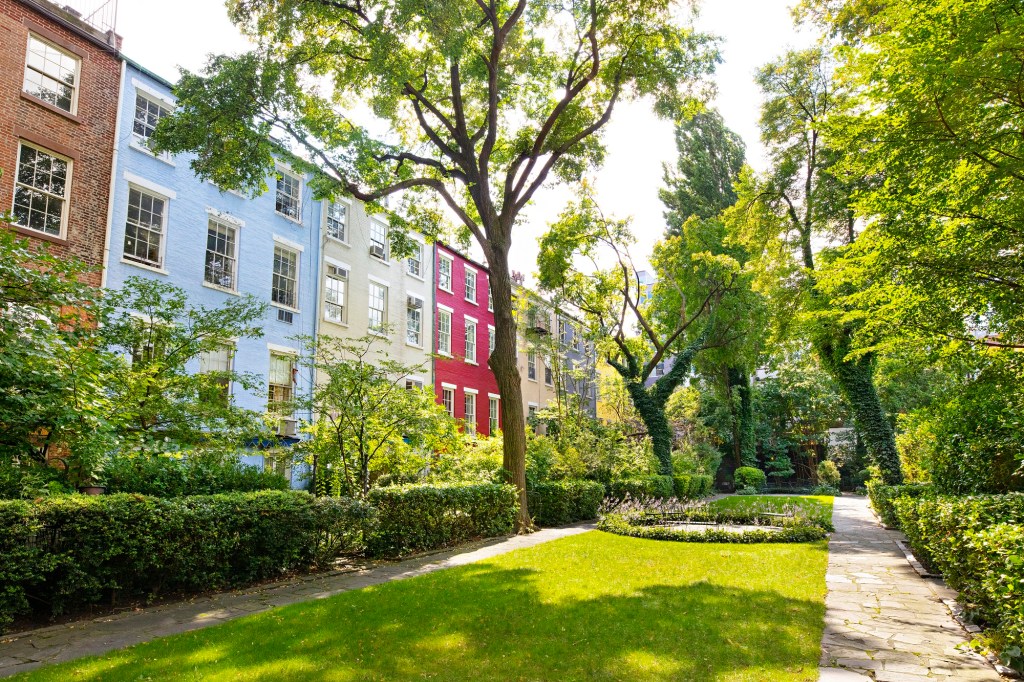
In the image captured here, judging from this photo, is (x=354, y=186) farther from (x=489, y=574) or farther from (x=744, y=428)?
(x=744, y=428)

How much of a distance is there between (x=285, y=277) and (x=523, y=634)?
49.8ft

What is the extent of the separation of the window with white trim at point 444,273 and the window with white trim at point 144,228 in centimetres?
1259

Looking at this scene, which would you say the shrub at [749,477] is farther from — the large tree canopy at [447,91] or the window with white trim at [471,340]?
the large tree canopy at [447,91]

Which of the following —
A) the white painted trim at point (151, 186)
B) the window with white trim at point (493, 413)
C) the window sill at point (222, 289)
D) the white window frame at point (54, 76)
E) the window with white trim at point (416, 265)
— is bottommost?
the window with white trim at point (493, 413)

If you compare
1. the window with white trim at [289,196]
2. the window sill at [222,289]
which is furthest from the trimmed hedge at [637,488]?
the window with white trim at [289,196]

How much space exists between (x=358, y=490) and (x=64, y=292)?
6.01m

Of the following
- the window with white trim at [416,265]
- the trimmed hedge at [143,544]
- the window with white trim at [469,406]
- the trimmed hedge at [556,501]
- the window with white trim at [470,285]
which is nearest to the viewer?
the trimmed hedge at [143,544]

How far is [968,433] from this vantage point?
8.30 meters

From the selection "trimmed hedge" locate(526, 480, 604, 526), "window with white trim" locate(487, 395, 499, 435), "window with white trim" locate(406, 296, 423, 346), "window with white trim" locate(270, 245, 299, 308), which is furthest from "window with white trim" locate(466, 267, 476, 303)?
"trimmed hedge" locate(526, 480, 604, 526)

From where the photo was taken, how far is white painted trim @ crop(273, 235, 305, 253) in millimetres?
18109

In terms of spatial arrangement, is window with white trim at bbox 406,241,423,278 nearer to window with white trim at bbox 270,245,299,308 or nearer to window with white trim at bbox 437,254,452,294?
window with white trim at bbox 437,254,452,294

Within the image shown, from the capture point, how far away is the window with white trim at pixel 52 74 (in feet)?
42.1

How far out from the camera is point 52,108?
1284 cm

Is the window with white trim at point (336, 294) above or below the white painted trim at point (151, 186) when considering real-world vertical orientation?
below
